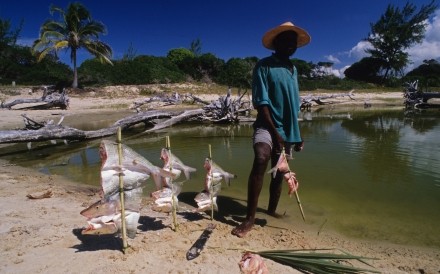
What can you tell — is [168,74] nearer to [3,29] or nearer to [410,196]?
[3,29]

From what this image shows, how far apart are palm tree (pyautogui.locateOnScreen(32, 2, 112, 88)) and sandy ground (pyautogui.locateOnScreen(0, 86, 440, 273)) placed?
70.3 feet

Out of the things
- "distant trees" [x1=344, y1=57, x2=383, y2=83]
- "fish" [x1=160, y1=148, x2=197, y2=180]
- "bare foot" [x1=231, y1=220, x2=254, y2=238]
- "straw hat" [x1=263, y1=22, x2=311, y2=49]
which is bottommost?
"bare foot" [x1=231, y1=220, x2=254, y2=238]

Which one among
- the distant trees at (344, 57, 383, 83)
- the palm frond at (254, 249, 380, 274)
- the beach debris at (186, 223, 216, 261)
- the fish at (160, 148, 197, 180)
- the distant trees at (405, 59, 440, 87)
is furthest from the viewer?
the distant trees at (344, 57, 383, 83)

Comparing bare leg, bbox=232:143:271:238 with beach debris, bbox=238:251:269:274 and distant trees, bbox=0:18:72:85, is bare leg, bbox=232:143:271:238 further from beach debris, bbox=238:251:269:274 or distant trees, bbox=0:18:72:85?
distant trees, bbox=0:18:72:85

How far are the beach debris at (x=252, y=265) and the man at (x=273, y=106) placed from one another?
58 cm

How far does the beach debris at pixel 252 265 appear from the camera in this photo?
2.22 m

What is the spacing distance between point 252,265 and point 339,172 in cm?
343

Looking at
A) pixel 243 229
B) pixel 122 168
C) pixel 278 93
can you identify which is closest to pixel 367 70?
pixel 278 93

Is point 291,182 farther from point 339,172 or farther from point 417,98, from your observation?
point 417,98

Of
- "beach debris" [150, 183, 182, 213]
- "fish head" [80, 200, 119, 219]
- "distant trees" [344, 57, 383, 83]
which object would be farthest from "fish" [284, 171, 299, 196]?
"distant trees" [344, 57, 383, 83]

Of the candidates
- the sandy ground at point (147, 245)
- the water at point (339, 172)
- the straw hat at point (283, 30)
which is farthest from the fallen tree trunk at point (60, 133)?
the straw hat at point (283, 30)

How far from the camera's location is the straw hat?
3.17 meters

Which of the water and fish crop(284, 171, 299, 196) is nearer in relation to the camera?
fish crop(284, 171, 299, 196)

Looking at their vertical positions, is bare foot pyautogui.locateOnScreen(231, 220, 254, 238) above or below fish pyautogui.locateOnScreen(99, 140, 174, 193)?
below
